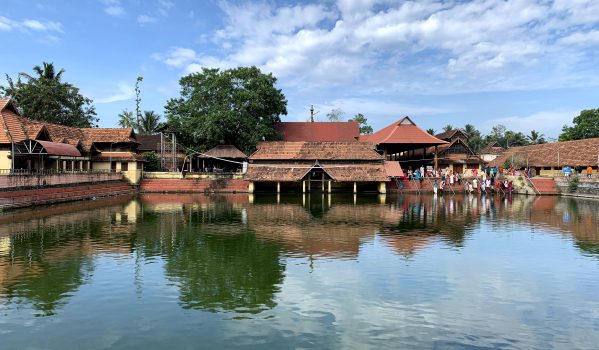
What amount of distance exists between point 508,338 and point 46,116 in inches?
1668

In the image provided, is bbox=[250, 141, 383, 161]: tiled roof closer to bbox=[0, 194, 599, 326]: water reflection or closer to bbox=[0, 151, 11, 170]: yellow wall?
bbox=[0, 194, 599, 326]: water reflection

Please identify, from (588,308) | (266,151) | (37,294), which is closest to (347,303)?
(588,308)

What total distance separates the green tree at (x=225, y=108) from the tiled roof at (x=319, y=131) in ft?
18.1

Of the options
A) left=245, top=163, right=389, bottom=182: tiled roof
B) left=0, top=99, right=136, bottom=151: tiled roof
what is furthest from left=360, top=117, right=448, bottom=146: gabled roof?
left=0, top=99, right=136, bottom=151: tiled roof

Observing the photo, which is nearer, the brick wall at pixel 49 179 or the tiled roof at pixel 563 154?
the brick wall at pixel 49 179

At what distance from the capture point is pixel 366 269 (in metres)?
10.6

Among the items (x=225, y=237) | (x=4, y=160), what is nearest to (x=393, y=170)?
(x=225, y=237)

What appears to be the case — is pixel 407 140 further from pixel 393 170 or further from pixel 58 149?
pixel 58 149

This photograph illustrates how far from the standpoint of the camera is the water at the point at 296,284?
6699 mm

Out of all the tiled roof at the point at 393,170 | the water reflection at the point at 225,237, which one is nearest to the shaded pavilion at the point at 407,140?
the tiled roof at the point at 393,170

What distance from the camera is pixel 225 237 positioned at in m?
14.6

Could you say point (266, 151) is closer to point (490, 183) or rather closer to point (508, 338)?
point (490, 183)

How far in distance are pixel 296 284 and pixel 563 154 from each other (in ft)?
126

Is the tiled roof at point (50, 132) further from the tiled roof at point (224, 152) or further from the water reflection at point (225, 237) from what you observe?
the tiled roof at point (224, 152)
